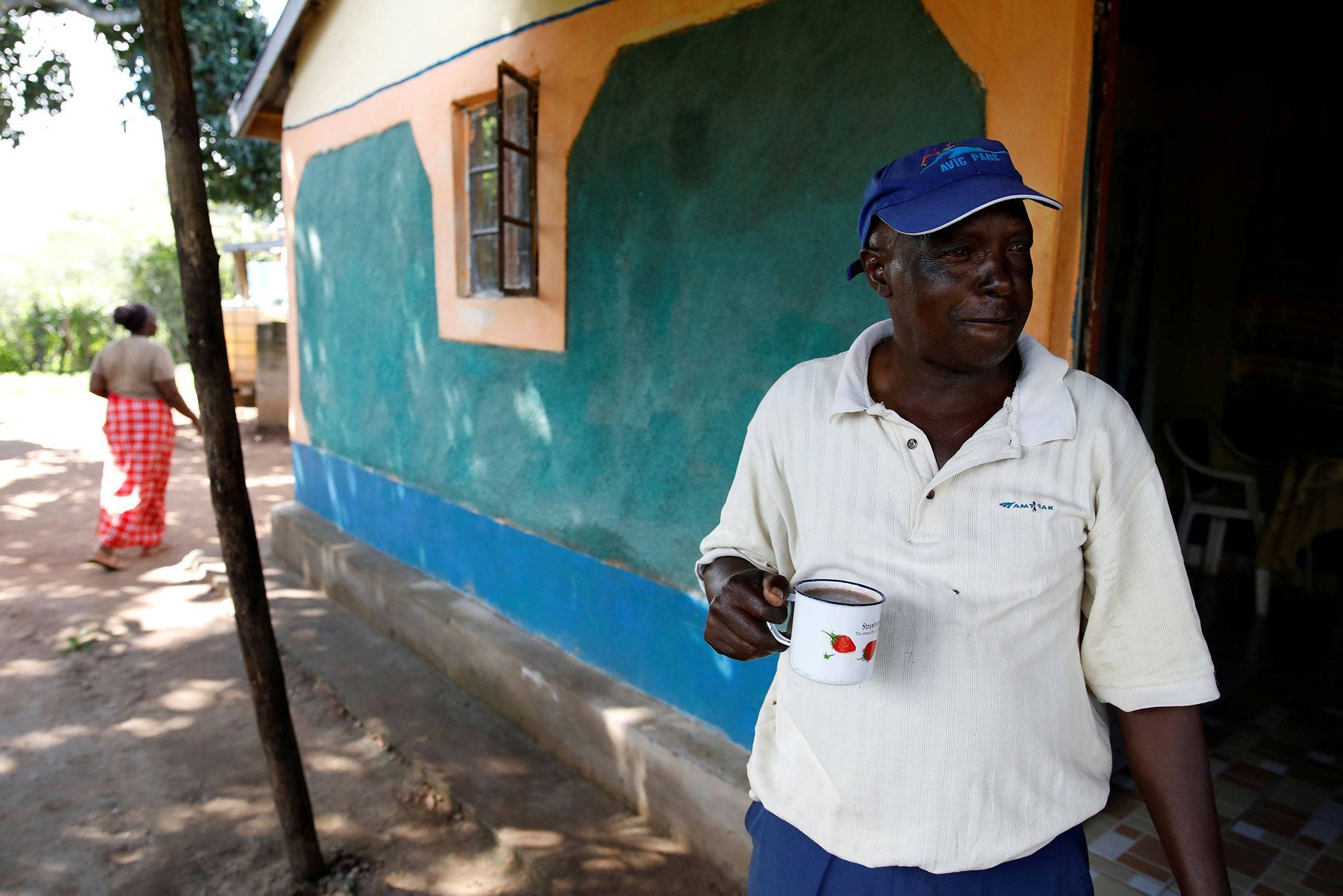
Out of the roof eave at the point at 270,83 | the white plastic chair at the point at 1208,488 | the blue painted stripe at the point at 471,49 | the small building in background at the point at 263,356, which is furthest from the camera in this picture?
the small building in background at the point at 263,356

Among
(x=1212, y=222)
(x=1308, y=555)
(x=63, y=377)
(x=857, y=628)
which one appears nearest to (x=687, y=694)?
(x=857, y=628)

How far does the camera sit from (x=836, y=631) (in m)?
1.27

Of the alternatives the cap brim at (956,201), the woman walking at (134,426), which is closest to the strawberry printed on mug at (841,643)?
the cap brim at (956,201)

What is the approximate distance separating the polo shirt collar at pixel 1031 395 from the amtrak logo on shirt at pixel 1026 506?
86 millimetres

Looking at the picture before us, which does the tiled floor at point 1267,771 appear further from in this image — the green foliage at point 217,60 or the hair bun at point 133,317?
the green foliage at point 217,60

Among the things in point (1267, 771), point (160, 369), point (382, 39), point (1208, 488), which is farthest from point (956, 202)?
point (160, 369)

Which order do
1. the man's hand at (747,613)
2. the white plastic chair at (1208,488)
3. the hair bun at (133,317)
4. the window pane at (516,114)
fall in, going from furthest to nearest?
the hair bun at (133,317) → the white plastic chair at (1208,488) → the window pane at (516,114) → the man's hand at (747,613)

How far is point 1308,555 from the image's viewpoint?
5133 mm

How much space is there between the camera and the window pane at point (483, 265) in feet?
15.1

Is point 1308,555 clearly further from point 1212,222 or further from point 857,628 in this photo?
point 857,628

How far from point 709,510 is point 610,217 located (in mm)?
1235

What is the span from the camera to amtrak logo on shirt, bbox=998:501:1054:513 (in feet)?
4.22

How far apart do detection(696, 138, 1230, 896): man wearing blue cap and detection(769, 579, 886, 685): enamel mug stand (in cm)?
7

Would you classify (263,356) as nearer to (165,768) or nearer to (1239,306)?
(165,768)
